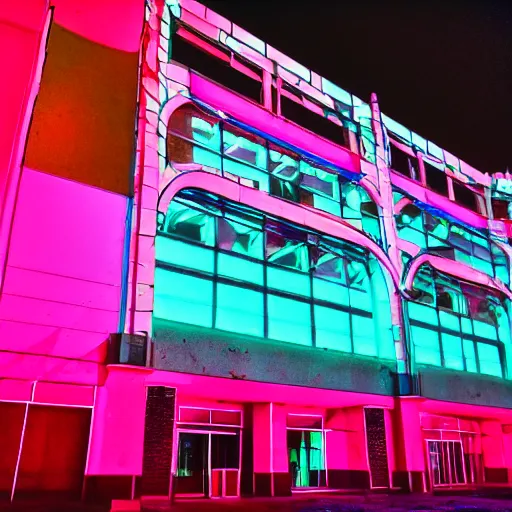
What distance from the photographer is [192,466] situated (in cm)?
1487

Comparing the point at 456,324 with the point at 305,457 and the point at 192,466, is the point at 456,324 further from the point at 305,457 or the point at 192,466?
the point at 192,466

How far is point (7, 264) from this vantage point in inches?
467

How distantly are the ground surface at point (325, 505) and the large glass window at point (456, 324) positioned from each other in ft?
20.5

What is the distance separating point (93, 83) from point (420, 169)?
15075 mm

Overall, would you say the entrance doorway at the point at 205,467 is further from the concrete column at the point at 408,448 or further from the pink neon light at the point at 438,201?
the pink neon light at the point at 438,201

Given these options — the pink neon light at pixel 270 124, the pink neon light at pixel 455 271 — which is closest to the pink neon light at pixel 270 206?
the pink neon light at pixel 455 271

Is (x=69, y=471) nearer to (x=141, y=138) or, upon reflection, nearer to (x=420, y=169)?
(x=141, y=138)

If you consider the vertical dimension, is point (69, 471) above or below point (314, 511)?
above

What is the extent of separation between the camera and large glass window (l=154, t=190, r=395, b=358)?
15.1 metres

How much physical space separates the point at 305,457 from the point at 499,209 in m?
16.7

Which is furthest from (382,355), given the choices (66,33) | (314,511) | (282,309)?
(66,33)

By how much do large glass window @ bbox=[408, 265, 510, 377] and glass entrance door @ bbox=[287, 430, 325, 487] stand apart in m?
5.36

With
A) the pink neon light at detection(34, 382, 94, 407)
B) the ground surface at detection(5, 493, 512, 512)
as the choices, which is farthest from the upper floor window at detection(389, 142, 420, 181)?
the pink neon light at detection(34, 382, 94, 407)

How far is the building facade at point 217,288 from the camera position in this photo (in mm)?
12031
